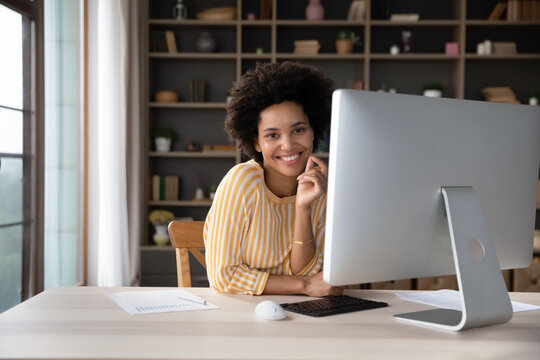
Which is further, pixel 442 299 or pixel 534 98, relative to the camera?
pixel 534 98

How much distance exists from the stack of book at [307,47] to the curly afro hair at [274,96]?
102 inches

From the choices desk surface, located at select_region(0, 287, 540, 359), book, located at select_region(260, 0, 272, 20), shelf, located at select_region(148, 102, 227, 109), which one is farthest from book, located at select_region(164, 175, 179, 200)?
desk surface, located at select_region(0, 287, 540, 359)

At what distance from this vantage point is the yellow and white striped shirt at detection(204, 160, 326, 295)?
4.80ft

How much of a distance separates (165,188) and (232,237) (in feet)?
10.3

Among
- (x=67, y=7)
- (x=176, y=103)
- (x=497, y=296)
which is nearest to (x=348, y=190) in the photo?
(x=497, y=296)

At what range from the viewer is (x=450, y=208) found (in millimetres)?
1101

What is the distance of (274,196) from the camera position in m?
1.68

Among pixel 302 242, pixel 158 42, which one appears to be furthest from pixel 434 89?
pixel 302 242

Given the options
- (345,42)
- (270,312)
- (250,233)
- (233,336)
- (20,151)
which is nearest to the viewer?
(233,336)

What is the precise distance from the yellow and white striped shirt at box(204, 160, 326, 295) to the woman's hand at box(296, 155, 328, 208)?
5.7 inches

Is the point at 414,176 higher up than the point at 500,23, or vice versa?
the point at 500,23

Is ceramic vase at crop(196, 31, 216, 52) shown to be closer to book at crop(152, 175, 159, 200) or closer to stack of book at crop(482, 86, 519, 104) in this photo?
book at crop(152, 175, 159, 200)

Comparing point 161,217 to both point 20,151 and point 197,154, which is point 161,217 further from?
point 20,151

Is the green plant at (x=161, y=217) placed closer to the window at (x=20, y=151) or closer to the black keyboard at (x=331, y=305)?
the window at (x=20, y=151)
